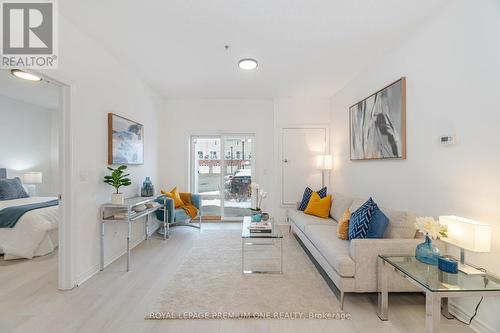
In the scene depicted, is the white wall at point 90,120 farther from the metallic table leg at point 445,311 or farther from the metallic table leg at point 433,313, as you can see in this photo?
the metallic table leg at point 445,311

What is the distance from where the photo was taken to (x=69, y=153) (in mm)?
2400

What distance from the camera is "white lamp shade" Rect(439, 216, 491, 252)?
152 cm

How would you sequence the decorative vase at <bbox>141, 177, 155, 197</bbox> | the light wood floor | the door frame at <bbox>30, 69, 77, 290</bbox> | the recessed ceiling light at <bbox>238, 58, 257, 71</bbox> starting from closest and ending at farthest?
the light wood floor < the door frame at <bbox>30, 69, 77, 290</bbox> < the recessed ceiling light at <bbox>238, 58, 257, 71</bbox> < the decorative vase at <bbox>141, 177, 155, 197</bbox>

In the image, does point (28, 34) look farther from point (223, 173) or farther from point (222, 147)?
point (223, 173)

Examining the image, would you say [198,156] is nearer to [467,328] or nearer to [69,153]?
[69,153]

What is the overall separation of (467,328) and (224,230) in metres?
3.48

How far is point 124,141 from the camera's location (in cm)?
337

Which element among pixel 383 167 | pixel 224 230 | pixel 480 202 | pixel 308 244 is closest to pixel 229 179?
pixel 224 230

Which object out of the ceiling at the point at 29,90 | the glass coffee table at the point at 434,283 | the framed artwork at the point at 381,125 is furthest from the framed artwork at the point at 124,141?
the framed artwork at the point at 381,125

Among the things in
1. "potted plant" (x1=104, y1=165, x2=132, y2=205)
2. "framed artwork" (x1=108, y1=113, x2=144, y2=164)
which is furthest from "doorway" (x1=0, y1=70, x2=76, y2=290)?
"framed artwork" (x1=108, y1=113, x2=144, y2=164)

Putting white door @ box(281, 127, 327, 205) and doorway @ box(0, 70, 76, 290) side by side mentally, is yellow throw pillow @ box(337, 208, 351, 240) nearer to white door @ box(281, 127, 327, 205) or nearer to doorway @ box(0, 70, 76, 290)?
white door @ box(281, 127, 327, 205)

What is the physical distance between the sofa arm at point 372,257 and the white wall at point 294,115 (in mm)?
3001

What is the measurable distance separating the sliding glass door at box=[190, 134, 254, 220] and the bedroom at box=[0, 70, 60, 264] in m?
2.57

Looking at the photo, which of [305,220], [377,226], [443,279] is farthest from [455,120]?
[305,220]
